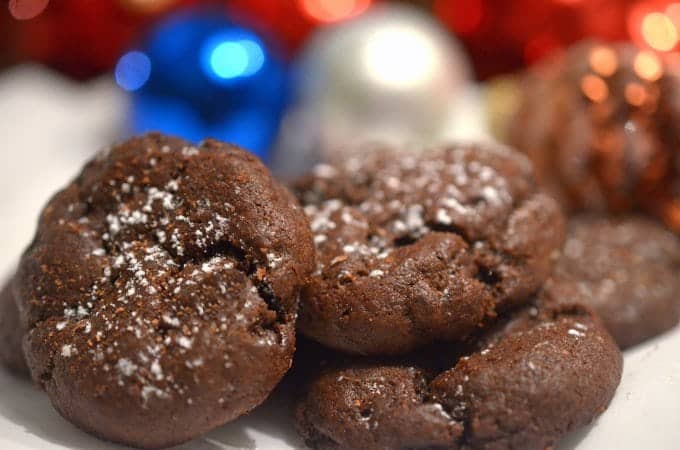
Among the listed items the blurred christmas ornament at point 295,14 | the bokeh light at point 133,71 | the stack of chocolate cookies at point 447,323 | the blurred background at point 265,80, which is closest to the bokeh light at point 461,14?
the blurred background at point 265,80

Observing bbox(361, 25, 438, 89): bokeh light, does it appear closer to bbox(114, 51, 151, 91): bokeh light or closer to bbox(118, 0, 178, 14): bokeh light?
bbox(114, 51, 151, 91): bokeh light

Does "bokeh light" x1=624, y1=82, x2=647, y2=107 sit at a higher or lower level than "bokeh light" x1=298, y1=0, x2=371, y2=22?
higher

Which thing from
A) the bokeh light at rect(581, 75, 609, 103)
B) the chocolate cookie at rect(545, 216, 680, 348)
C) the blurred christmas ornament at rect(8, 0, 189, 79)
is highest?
the bokeh light at rect(581, 75, 609, 103)

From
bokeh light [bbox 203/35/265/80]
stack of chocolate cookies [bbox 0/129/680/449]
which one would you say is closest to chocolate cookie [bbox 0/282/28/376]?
stack of chocolate cookies [bbox 0/129/680/449]

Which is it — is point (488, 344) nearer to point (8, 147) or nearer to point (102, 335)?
point (102, 335)

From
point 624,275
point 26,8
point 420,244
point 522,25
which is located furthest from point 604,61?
point 26,8

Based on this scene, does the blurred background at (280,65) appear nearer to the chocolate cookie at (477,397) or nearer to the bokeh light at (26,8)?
the bokeh light at (26,8)

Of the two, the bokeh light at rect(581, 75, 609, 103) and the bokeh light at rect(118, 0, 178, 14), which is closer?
the bokeh light at rect(581, 75, 609, 103)
